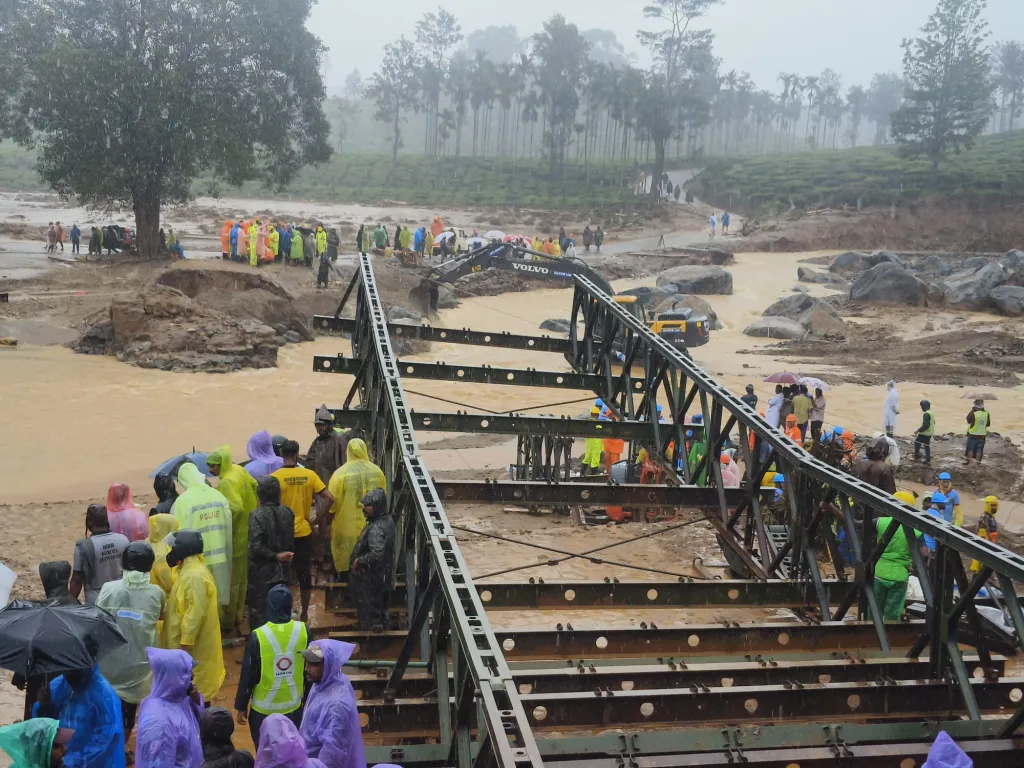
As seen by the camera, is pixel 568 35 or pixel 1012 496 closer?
pixel 1012 496

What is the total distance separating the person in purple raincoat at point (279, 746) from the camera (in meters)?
4.12

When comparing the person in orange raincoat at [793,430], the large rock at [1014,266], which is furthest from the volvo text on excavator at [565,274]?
the large rock at [1014,266]

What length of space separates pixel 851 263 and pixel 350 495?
150ft

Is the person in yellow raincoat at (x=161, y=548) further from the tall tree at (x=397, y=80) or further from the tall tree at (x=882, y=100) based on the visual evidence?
the tall tree at (x=882, y=100)

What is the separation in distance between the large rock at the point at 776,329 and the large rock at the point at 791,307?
5.64ft

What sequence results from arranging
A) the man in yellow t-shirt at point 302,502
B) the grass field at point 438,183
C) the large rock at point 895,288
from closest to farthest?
1. the man in yellow t-shirt at point 302,502
2. the large rock at point 895,288
3. the grass field at point 438,183

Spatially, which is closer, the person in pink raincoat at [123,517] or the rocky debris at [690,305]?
the person in pink raincoat at [123,517]

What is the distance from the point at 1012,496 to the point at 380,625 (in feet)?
42.3

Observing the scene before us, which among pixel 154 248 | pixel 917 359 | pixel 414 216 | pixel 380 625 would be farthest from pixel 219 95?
pixel 414 216

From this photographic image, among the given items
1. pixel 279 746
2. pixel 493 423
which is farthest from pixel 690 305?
pixel 279 746

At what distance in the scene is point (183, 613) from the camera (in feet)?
20.3

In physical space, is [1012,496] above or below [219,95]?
below

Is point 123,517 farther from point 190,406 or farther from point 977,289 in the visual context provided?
point 977,289

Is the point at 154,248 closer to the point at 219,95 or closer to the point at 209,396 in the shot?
the point at 219,95
